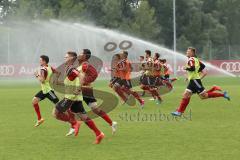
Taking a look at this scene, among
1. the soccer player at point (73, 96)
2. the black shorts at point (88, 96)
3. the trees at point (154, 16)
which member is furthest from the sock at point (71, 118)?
the trees at point (154, 16)

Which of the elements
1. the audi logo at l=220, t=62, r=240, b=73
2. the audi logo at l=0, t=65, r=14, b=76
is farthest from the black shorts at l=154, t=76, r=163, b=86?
the audi logo at l=0, t=65, r=14, b=76

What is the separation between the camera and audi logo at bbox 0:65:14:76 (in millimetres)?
49406

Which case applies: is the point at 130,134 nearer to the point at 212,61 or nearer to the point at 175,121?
the point at 175,121

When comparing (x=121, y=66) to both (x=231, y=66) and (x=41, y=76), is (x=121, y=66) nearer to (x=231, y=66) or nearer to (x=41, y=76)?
(x=41, y=76)

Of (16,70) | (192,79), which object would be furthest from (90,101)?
(16,70)

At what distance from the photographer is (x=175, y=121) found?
13.9 m

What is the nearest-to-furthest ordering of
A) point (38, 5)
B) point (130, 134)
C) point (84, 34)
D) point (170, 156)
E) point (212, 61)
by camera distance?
point (170, 156) → point (130, 134) → point (212, 61) → point (84, 34) → point (38, 5)

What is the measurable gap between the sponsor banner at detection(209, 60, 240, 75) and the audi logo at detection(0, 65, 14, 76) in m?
19.6

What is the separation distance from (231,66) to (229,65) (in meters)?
0.24

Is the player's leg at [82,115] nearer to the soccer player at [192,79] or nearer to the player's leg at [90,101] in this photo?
the player's leg at [90,101]

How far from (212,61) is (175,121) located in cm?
4017

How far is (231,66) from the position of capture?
50312 millimetres

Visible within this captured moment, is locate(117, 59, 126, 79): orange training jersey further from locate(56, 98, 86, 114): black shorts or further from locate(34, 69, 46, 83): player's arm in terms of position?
locate(56, 98, 86, 114): black shorts

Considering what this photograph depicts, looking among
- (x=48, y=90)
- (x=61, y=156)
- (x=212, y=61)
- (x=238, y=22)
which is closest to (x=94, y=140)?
(x=61, y=156)
